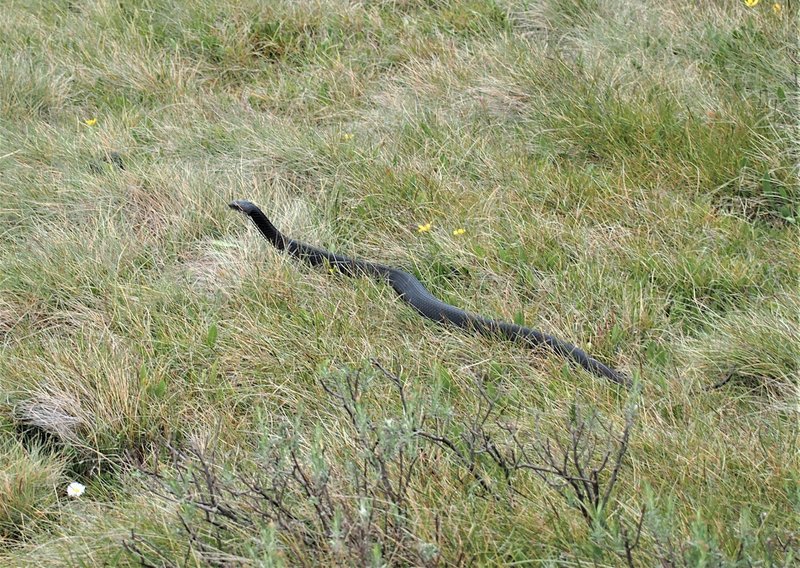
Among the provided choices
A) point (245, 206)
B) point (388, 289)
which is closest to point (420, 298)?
point (388, 289)

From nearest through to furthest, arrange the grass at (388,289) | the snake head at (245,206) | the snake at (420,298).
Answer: the grass at (388,289) < the snake at (420,298) < the snake head at (245,206)

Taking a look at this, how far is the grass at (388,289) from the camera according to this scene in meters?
2.03

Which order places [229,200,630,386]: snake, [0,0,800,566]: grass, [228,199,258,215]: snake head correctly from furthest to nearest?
[228,199,258,215]: snake head < [229,200,630,386]: snake < [0,0,800,566]: grass

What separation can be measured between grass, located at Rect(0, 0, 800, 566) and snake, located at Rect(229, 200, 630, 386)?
0.06 metres

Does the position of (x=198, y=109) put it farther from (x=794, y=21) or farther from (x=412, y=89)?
(x=794, y=21)

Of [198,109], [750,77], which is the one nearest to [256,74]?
[198,109]

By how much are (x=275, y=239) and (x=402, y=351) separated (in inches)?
35.2

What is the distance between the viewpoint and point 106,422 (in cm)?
278

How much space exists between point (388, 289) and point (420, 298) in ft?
0.44

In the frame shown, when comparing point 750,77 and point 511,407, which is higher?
point 750,77

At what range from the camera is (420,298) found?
10.7ft

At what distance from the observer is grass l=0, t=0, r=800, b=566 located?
203cm

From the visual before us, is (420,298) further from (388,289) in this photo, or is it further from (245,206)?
(245,206)

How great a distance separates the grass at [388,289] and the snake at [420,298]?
0.06 meters
